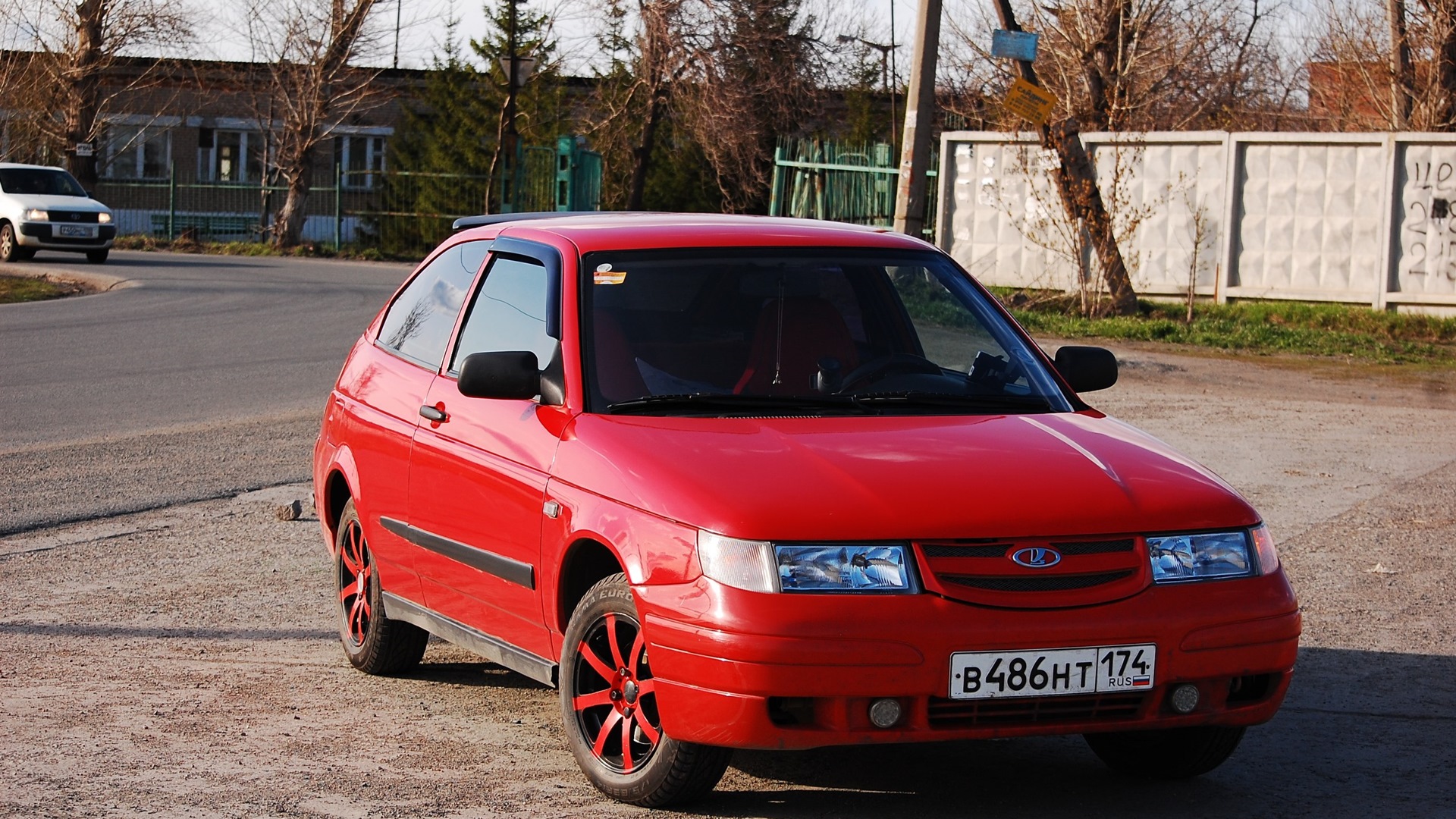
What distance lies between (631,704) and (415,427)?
157 centimetres

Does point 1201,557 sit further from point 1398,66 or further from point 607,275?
point 1398,66

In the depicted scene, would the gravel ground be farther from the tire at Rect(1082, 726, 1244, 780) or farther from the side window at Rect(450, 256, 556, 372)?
the side window at Rect(450, 256, 556, 372)

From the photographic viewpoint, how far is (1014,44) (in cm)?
1798

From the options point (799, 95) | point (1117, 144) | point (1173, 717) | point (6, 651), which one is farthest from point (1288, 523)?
point (799, 95)

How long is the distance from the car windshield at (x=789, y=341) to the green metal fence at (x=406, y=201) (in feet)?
101

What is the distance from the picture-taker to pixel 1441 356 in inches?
723

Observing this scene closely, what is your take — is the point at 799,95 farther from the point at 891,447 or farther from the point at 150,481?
the point at 891,447

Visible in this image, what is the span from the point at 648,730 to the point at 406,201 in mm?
37694

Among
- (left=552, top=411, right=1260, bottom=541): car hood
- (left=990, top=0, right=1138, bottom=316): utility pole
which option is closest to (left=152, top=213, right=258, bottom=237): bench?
(left=990, top=0, right=1138, bottom=316): utility pole

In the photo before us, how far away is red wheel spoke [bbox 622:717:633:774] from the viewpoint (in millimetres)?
4422

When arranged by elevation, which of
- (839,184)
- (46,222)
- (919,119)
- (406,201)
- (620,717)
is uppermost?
(919,119)

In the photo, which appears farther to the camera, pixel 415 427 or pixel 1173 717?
pixel 415 427

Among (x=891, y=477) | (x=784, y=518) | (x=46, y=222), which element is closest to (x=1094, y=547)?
(x=891, y=477)

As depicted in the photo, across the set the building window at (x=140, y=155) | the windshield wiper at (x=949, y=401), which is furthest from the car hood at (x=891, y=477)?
the building window at (x=140, y=155)
